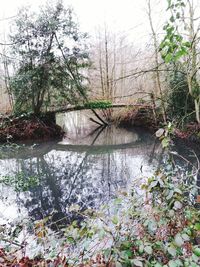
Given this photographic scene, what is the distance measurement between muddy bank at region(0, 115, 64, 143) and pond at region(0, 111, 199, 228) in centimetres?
68

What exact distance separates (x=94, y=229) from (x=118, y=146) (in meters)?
6.93

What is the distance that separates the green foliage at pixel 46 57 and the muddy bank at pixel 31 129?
39cm

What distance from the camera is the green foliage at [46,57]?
9023 mm

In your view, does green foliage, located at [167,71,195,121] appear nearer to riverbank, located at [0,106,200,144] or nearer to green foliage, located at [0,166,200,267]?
riverbank, located at [0,106,200,144]

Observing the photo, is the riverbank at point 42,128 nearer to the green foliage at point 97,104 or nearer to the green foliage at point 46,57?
the green foliage at point 46,57

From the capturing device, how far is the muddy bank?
9.25 m

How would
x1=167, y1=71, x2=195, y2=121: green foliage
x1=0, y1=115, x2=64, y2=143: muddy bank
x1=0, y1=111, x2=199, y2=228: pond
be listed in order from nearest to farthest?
x1=0, y1=111, x2=199, y2=228: pond, x1=167, y1=71, x2=195, y2=121: green foliage, x1=0, y1=115, x2=64, y2=143: muddy bank

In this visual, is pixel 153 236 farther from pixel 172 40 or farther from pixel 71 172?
pixel 71 172

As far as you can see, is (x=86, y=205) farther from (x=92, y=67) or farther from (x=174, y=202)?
(x=92, y=67)

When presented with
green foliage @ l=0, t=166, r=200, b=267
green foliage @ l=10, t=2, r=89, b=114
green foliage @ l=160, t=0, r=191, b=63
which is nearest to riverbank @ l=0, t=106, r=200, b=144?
green foliage @ l=10, t=2, r=89, b=114

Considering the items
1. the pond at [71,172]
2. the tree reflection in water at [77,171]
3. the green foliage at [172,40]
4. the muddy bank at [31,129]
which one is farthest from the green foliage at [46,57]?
the green foliage at [172,40]

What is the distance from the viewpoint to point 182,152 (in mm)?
6824

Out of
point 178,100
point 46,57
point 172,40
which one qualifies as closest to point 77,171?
point 178,100

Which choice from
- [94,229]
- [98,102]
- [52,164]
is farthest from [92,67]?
[94,229]
